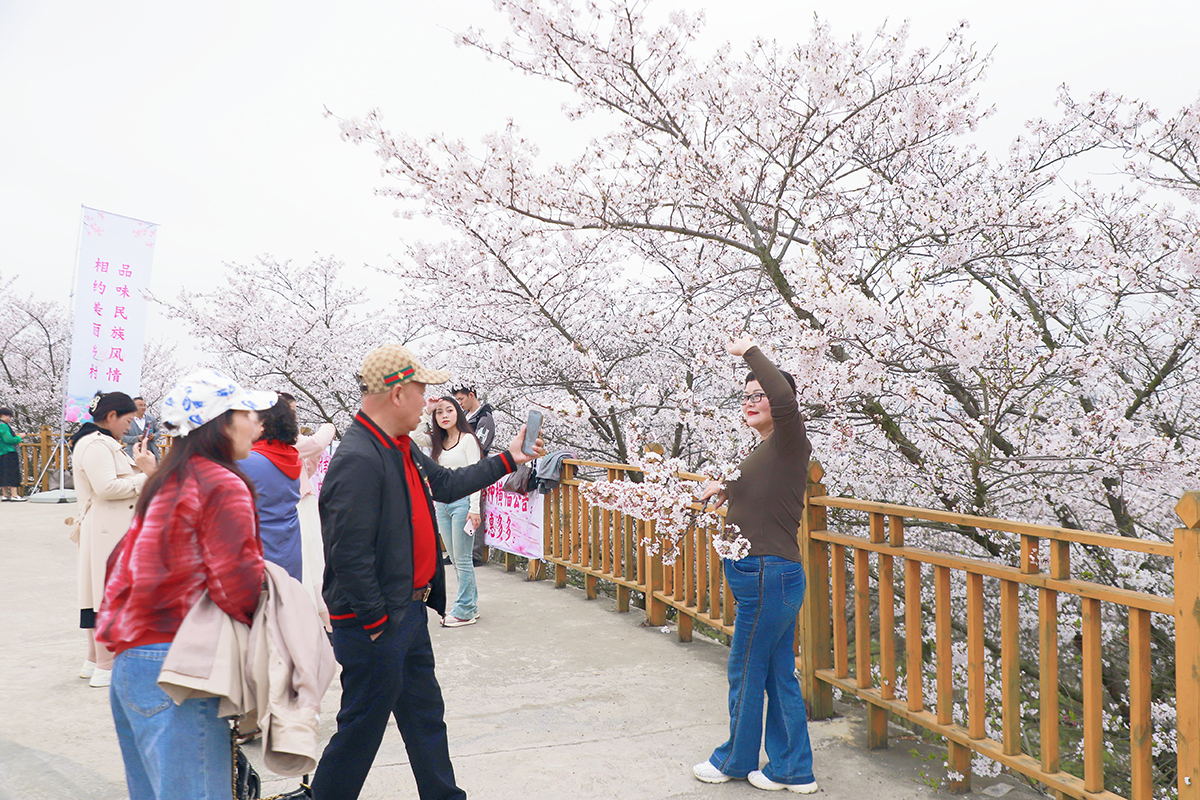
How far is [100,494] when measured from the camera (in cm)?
466

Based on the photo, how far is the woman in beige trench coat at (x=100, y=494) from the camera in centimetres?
465

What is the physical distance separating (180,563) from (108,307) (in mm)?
13707

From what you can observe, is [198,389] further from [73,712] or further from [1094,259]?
[1094,259]

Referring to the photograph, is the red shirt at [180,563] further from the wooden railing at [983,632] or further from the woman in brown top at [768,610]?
the wooden railing at [983,632]

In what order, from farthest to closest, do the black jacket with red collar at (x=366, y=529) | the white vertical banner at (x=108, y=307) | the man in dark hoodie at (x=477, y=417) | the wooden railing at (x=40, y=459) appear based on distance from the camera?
the wooden railing at (x=40, y=459), the white vertical banner at (x=108, y=307), the man in dark hoodie at (x=477, y=417), the black jacket with red collar at (x=366, y=529)

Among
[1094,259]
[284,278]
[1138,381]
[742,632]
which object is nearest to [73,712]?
[742,632]

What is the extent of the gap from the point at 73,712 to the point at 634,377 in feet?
24.6

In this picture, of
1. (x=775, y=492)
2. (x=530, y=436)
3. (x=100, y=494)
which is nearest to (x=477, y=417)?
(x=100, y=494)

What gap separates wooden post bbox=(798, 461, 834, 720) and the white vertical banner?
42.8 ft

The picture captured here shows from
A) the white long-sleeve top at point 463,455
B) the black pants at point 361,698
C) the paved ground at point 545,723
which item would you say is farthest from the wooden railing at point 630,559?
the black pants at point 361,698

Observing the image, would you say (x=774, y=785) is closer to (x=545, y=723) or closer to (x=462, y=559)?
(x=545, y=723)

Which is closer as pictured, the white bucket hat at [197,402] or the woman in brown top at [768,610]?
the white bucket hat at [197,402]

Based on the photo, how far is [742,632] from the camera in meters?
3.34

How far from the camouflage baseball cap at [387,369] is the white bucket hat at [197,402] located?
0.63 meters
